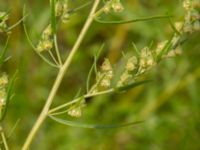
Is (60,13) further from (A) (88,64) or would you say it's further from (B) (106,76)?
(A) (88,64)

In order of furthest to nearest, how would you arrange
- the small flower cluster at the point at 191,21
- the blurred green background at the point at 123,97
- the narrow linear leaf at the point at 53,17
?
the blurred green background at the point at 123,97 < the small flower cluster at the point at 191,21 < the narrow linear leaf at the point at 53,17

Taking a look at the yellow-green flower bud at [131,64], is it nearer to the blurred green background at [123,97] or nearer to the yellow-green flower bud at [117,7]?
the yellow-green flower bud at [117,7]

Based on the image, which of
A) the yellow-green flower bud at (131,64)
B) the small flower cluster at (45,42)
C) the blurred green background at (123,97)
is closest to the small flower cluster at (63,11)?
the small flower cluster at (45,42)

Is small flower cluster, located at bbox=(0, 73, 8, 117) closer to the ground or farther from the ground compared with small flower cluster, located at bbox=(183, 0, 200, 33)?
farther from the ground

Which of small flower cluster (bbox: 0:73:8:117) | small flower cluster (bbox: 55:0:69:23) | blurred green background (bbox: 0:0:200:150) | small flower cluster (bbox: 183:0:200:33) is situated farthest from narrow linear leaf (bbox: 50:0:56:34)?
blurred green background (bbox: 0:0:200:150)

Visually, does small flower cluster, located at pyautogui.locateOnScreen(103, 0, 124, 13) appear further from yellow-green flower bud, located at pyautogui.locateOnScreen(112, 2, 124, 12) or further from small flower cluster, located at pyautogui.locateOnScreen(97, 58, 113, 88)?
small flower cluster, located at pyautogui.locateOnScreen(97, 58, 113, 88)

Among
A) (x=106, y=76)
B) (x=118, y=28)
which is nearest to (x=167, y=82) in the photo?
(x=118, y=28)

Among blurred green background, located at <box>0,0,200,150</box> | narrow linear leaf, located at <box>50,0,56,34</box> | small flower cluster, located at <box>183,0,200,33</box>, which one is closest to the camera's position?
narrow linear leaf, located at <box>50,0,56,34</box>
